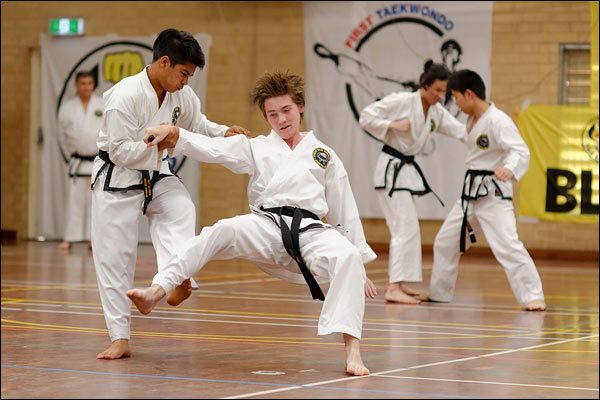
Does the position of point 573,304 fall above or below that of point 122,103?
below

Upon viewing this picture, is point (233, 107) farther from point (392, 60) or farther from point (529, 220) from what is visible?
point (529, 220)

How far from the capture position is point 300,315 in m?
7.13

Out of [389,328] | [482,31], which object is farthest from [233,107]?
[389,328]

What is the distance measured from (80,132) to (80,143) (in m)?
0.12

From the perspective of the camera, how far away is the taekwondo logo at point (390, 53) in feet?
44.8

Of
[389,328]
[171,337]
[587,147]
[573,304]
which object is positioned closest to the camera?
[171,337]

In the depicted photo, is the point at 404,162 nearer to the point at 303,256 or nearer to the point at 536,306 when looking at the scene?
the point at 536,306

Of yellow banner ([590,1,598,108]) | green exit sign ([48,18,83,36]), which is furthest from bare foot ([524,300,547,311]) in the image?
green exit sign ([48,18,83,36])

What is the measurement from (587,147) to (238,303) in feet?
20.2

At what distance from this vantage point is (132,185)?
5.14 m

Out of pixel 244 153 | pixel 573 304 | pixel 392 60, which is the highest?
pixel 392 60

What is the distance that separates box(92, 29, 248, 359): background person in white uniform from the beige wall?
28.5 feet

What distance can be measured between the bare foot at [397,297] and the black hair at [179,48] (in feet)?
11.6

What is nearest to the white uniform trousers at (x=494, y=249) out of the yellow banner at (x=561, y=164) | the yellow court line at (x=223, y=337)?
the yellow court line at (x=223, y=337)
